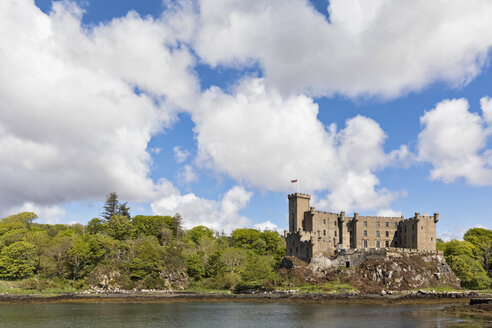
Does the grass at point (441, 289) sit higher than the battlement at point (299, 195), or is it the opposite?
the battlement at point (299, 195)

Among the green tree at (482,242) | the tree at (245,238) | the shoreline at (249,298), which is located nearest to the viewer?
the shoreline at (249,298)

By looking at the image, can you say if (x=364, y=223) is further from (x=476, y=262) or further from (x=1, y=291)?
(x=1, y=291)

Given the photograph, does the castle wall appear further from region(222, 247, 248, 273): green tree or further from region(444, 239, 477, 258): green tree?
region(222, 247, 248, 273): green tree

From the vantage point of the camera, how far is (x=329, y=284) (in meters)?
80.8

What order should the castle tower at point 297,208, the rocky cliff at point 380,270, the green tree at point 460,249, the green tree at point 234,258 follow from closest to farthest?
the rocky cliff at point 380,270
the green tree at point 460,249
the green tree at point 234,258
the castle tower at point 297,208

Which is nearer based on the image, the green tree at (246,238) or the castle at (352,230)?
the castle at (352,230)

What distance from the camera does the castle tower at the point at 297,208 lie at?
95938 millimetres

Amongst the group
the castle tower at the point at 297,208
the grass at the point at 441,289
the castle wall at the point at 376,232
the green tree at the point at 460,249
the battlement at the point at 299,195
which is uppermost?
the battlement at the point at 299,195

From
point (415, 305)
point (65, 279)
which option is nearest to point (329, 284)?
point (415, 305)

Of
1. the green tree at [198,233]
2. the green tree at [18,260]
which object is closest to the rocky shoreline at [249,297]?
the green tree at [18,260]

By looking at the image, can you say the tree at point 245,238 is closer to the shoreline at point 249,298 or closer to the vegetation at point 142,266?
the vegetation at point 142,266

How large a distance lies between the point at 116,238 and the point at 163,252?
20524 millimetres

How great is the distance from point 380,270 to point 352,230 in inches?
692

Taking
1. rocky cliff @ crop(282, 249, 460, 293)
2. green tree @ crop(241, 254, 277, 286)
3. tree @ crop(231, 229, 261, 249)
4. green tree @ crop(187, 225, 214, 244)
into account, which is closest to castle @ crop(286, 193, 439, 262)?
rocky cliff @ crop(282, 249, 460, 293)
